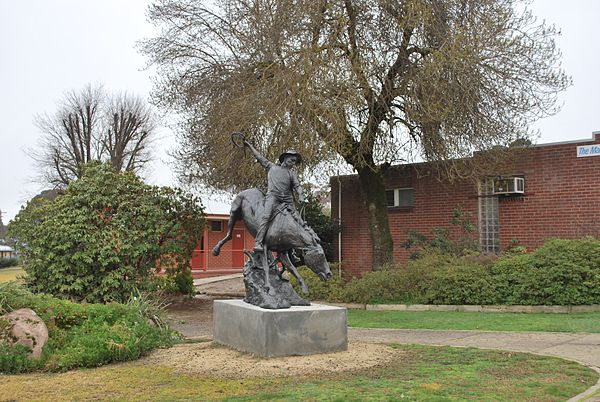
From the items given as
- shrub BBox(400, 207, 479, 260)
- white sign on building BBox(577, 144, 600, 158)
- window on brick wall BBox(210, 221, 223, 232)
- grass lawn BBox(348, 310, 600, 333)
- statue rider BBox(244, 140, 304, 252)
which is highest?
white sign on building BBox(577, 144, 600, 158)

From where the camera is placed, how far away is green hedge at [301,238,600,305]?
14844 millimetres

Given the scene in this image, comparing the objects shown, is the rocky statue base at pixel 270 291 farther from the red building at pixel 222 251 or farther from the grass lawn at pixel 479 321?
the red building at pixel 222 251

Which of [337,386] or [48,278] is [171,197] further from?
[337,386]

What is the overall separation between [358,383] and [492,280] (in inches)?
363

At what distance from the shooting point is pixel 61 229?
672 inches

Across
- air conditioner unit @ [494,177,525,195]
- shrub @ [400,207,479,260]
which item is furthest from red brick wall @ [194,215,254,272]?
air conditioner unit @ [494,177,525,195]

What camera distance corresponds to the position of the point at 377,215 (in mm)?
20594

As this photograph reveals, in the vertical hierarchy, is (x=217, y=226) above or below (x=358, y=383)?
above

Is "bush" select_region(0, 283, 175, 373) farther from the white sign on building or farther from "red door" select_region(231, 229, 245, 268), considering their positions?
"red door" select_region(231, 229, 245, 268)

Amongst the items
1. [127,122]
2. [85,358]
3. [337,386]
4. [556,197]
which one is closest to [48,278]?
[85,358]

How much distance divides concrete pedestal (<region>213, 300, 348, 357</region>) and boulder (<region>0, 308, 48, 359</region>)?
278cm

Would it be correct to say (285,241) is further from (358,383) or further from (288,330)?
(358,383)

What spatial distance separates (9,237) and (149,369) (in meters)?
10.6

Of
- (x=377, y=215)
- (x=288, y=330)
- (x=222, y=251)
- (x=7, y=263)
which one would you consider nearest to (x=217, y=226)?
(x=222, y=251)
